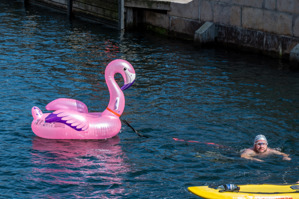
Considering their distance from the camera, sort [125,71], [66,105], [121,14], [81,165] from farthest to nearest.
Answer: [121,14] → [125,71] → [66,105] → [81,165]

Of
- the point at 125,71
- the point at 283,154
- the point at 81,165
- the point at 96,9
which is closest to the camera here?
the point at 81,165

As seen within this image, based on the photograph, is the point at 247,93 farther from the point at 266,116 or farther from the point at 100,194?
the point at 100,194

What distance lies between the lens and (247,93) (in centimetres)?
1619

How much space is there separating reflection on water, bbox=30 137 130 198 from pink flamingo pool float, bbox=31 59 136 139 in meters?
0.20

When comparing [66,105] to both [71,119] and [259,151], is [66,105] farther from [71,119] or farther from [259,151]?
[259,151]

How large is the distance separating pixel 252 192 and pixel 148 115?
5.47 meters

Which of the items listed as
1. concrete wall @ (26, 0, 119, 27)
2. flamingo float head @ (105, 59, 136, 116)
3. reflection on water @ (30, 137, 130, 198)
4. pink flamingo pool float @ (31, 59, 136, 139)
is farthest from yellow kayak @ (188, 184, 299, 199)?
concrete wall @ (26, 0, 119, 27)

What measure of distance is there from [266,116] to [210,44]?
29.0 ft

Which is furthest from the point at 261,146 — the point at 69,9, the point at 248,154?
the point at 69,9

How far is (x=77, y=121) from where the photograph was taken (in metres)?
12.2

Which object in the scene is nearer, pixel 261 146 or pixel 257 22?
pixel 261 146

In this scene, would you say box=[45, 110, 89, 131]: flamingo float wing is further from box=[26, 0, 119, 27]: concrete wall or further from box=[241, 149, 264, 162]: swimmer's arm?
box=[26, 0, 119, 27]: concrete wall

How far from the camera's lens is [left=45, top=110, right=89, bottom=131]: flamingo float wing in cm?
1216

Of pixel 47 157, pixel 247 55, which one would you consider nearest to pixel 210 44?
pixel 247 55
